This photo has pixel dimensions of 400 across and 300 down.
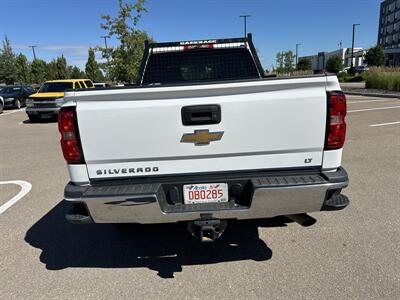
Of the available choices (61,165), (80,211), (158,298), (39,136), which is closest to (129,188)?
(80,211)

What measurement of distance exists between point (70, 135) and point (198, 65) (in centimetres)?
283

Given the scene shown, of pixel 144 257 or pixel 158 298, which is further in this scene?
pixel 144 257

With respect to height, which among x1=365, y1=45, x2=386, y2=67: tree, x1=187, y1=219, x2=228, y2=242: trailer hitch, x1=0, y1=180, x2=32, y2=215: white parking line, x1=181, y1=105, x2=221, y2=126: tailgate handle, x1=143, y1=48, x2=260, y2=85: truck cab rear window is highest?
x1=365, y1=45, x2=386, y2=67: tree

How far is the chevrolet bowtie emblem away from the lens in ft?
8.69

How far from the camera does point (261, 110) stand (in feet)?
8.60

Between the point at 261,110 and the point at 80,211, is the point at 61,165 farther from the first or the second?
the point at 261,110

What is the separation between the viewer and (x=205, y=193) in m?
2.75

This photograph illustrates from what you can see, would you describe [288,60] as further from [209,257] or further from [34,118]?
[209,257]

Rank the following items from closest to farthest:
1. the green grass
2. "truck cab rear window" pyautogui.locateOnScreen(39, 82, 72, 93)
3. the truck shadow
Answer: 1. the truck shadow
2. "truck cab rear window" pyautogui.locateOnScreen(39, 82, 72, 93)
3. the green grass

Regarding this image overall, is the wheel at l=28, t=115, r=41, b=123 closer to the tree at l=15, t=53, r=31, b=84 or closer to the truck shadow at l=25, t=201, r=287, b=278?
the truck shadow at l=25, t=201, r=287, b=278

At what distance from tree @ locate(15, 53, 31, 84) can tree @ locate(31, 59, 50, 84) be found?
53.9 inches

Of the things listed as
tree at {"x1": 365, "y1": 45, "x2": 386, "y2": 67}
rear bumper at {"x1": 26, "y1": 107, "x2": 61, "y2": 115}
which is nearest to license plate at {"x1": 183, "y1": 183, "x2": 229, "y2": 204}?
rear bumper at {"x1": 26, "y1": 107, "x2": 61, "y2": 115}

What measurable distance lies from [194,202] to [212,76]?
276cm

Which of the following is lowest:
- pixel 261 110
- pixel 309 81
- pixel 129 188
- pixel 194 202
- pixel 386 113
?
pixel 386 113
